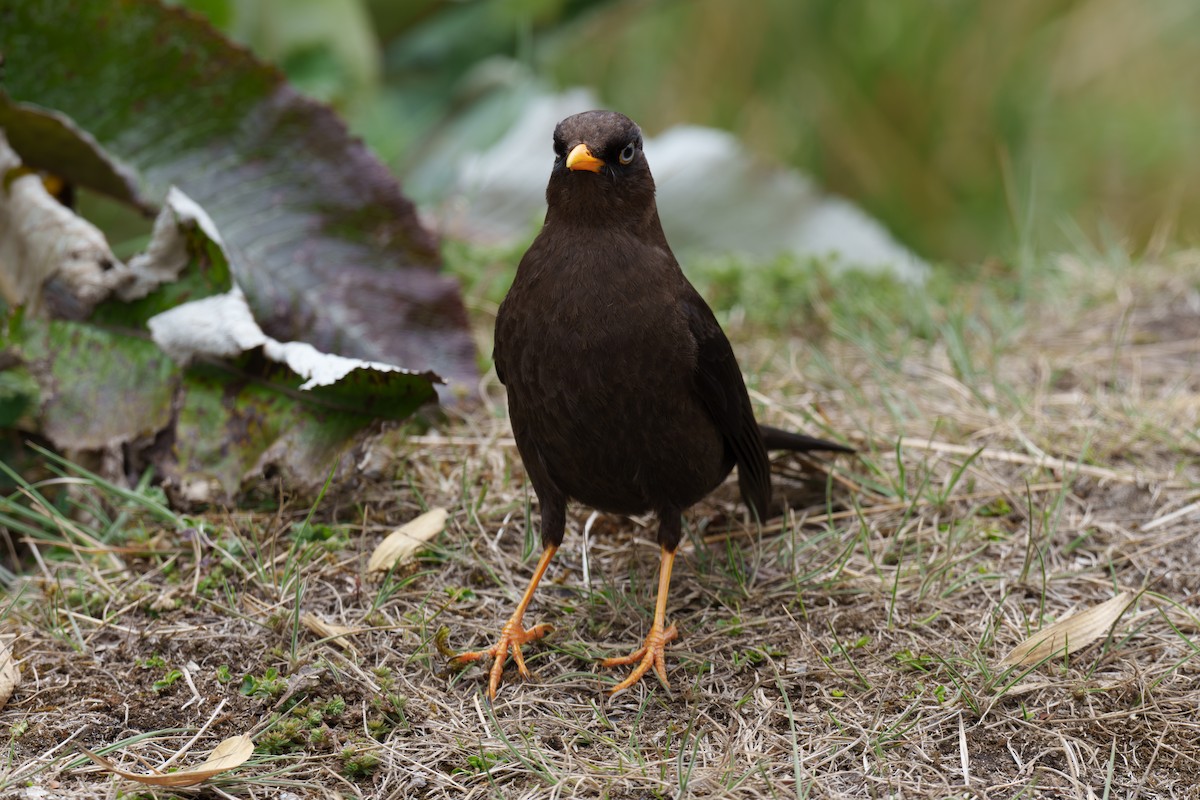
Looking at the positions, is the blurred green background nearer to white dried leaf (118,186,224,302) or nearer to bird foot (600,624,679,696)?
white dried leaf (118,186,224,302)

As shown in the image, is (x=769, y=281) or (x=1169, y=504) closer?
(x=1169, y=504)

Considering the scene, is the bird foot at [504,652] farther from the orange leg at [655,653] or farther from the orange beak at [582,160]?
the orange beak at [582,160]

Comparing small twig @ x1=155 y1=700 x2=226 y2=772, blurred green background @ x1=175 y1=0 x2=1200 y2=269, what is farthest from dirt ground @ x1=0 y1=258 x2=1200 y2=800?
blurred green background @ x1=175 y1=0 x2=1200 y2=269

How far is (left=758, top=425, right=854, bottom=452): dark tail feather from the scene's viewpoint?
3.42 metres

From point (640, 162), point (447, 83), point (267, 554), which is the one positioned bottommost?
point (267, 554)

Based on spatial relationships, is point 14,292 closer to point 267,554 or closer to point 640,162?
point 267,554

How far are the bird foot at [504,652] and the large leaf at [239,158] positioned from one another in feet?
4.17

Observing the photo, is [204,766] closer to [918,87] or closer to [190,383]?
[190,383]

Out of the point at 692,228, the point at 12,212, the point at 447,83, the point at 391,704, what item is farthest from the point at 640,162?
the point at 447,83

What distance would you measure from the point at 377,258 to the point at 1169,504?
8.64 ft

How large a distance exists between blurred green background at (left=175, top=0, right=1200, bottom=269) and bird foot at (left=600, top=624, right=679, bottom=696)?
3975 millimetres

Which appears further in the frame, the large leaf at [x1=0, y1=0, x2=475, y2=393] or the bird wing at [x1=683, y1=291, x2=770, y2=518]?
the large leaf at [x1=0, y1=0, x2=475, y2=393]

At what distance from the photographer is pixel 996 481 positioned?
11.5 ft

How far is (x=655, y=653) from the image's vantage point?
2.87m
